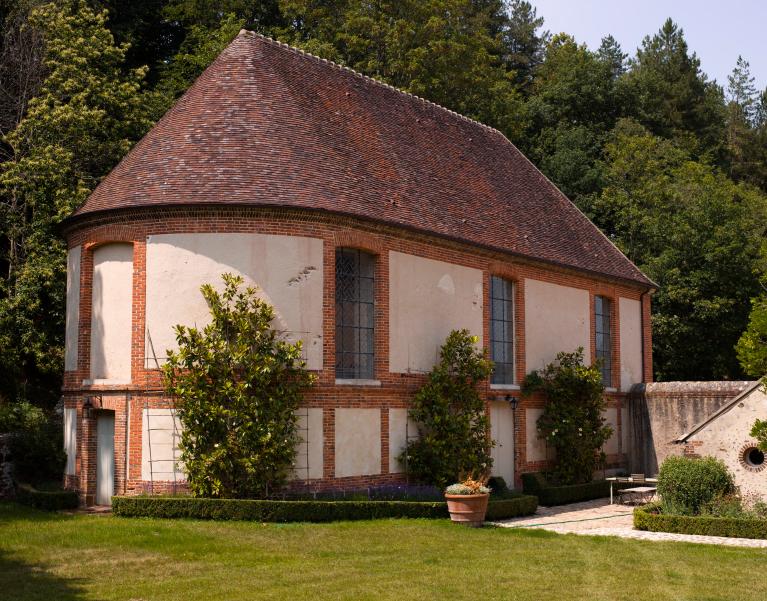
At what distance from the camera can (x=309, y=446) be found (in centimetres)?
1894

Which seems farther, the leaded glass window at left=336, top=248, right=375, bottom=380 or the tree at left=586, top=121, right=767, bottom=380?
the tree at left=586, top=121, right=767, bottom=380

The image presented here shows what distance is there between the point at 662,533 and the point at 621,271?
12.9 meters

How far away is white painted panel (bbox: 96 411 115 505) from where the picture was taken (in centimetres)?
1973

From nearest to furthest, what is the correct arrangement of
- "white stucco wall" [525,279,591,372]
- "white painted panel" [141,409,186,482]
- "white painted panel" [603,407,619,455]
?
"white painted panel" [141,409,186,482]
"white stucco wall" [525,279,591,372]
"white painted panel" [603,407,619,455]

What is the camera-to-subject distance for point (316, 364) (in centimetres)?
1923

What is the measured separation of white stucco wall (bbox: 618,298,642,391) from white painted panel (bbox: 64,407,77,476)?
16.4 meters

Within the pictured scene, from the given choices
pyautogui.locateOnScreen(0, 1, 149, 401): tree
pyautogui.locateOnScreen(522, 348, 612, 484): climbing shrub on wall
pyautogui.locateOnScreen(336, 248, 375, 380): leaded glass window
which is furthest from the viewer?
pyautogui.locateOnScreen(0, 1, 149, 401): tree

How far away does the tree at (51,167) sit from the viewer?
2527 cm

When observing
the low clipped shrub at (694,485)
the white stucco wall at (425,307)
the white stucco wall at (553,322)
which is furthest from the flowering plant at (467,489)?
the white stucco wall at (553,322)

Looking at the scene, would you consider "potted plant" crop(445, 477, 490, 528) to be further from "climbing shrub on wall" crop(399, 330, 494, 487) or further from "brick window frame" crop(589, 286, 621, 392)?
"brick window frame" crop(589, 286, 621, 392)

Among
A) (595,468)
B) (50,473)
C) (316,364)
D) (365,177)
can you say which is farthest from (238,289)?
(595,468)

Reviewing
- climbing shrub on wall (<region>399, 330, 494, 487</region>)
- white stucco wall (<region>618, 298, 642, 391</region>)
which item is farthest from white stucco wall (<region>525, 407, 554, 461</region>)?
white stucco wall (<region>618, 298, 642, 391</region>)

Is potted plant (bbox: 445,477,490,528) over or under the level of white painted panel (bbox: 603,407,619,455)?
under

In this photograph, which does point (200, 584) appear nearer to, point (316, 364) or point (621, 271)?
point (316, 364)
